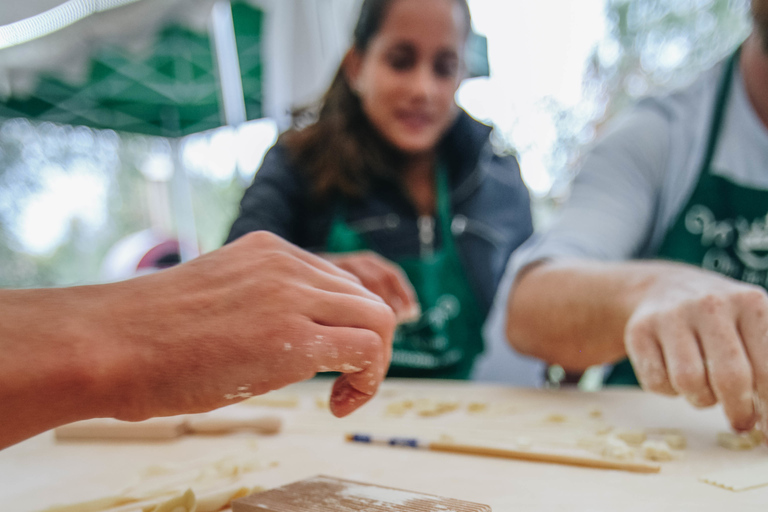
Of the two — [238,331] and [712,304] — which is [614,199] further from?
[238,331]

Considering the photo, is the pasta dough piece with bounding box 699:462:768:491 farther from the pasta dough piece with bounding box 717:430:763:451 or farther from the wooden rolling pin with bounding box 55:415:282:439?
the wooden rolling pin with bounding box 55:415:282:439

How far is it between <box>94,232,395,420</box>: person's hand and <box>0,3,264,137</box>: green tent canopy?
1.60m

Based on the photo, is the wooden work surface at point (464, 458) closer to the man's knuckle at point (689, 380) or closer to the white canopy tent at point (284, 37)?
the man's knuckle at point (689, 380)

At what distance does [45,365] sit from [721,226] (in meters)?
0.98

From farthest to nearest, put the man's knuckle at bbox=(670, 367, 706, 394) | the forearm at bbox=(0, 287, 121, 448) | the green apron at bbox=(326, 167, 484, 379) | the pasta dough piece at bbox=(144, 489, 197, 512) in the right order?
the green apron at bbox=(326, 167, 484, 379)
the man's knuckle at bbox=(670, 367, 706, 394)
the pasta dough piece at bbox=(144, 489, 197, 512)
the forearm at bbox=(0, 287, 121, 448)

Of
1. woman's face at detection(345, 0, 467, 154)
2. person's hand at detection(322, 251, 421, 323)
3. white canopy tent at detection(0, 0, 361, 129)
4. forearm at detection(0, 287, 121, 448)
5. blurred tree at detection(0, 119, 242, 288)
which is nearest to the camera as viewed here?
forearm at detection(0, 287, 121, 448)

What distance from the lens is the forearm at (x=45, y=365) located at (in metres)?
0.28

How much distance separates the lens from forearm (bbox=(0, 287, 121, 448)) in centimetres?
28

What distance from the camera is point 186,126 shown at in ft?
8.87

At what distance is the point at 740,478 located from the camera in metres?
0.42

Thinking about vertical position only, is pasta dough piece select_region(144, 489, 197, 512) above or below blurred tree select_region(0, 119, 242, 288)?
below

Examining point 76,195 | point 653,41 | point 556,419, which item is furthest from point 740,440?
point 76,195

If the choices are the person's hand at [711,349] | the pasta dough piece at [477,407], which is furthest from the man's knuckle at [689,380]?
the pasta dough piece at [477,407]

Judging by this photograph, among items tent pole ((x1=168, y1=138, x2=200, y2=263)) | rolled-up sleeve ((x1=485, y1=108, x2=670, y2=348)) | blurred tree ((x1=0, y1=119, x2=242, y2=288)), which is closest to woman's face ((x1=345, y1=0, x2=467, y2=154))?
rolled-up sleeve ((x1=485, y1=108, x2=670, y2=348))
